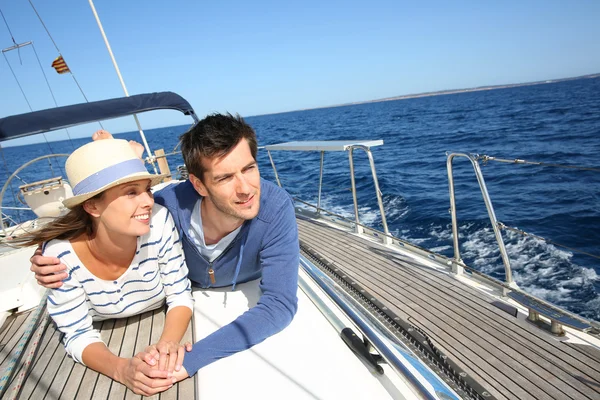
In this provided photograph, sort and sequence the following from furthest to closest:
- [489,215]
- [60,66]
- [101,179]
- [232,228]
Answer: [60,66] → [489,215] → [232,228] → [101,179]

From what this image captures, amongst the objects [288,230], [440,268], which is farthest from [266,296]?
[440,268]

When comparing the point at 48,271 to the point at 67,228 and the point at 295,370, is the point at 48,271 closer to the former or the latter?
the point at 67,228

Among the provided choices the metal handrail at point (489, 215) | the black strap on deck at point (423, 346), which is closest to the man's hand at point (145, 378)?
the black strap on deck at point (423, 346)

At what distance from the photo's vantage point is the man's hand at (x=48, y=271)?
128 centimetres

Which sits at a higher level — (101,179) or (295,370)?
(101,179)

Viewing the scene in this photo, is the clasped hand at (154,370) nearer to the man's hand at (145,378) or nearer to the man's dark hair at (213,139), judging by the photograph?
the man's hand at (145,378)

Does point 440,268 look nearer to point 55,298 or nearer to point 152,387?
point 152,387

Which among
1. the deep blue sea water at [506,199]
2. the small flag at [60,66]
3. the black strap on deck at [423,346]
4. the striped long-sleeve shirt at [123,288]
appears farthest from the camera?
the small flag at [60,66]

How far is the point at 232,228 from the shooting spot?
1660mm

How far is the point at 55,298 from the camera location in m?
1.33

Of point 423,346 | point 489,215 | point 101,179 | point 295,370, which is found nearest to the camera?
point 101,179

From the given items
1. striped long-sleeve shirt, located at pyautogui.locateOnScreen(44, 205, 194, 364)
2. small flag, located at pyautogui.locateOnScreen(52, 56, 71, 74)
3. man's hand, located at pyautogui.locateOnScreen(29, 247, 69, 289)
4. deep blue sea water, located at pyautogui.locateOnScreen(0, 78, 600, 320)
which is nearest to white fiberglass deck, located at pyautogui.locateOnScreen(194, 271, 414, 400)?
striped long-sleeve shirt, located at pyautogui.locateOnScreen(44, 205, 194, 364)

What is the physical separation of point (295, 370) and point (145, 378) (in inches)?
21.6

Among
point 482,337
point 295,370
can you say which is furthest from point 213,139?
point 482,337
